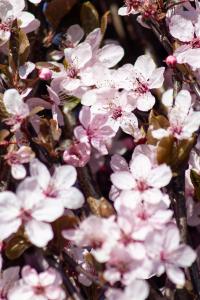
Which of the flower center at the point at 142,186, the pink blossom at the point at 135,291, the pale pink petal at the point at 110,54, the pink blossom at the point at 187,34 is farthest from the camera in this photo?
the pale pink petal at the point at 110,54

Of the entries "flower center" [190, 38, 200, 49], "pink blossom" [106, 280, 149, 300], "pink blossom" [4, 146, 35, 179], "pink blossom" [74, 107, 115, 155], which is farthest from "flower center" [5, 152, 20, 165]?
"flower center" [190, 38, 200, 49]

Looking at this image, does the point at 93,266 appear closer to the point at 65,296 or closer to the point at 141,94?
the point at 65,296

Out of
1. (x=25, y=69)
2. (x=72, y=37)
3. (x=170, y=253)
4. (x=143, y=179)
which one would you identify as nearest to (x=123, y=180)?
(x=143, y=179)

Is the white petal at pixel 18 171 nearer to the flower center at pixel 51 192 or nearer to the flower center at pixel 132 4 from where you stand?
the flower center at pixel 51 192

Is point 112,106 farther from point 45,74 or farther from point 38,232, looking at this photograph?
point 38,232

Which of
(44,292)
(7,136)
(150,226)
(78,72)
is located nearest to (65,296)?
(44,292)

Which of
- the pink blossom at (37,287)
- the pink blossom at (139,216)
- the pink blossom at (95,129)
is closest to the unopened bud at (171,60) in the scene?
the pink blossom at (95,129)
